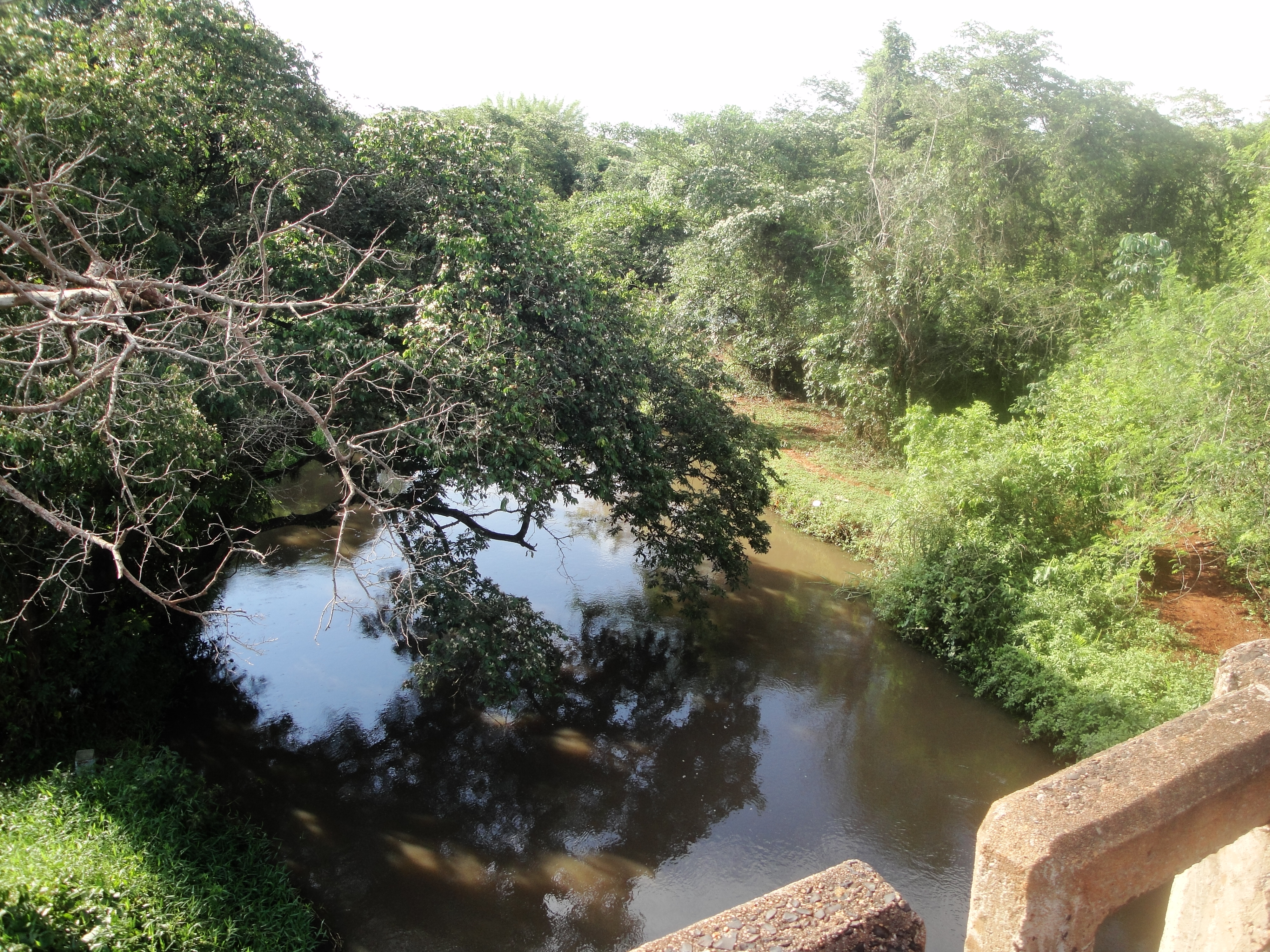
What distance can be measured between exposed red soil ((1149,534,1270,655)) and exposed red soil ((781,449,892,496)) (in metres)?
3.83

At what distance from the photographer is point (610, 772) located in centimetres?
657

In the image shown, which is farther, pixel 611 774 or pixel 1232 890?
pixel 611 774

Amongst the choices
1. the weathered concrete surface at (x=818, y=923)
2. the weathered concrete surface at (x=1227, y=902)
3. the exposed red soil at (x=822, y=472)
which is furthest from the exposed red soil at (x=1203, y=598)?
the weathered concrete surface at (x=818, y=923)

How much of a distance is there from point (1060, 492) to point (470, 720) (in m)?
6.72

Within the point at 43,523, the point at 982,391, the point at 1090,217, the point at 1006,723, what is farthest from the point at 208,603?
the point at 1090,217

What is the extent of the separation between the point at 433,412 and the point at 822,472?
30.1 feet

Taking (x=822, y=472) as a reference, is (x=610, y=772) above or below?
below

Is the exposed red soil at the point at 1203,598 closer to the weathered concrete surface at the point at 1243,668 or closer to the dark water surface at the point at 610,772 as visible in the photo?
the dark water surface at the point at 610,772

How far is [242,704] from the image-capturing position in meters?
7.22

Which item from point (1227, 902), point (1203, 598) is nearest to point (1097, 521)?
point (1203, 598)

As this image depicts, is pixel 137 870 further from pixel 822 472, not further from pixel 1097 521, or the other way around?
pixel 822 472

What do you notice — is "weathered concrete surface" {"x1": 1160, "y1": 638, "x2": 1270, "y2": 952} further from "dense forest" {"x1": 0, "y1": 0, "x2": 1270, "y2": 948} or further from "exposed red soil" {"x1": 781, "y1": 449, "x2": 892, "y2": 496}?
"exposed red soil" {"x1": 781, "y1": 449, "x2": 892, "y2": 496}

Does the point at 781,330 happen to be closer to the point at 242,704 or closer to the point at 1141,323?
the point at 1141,323

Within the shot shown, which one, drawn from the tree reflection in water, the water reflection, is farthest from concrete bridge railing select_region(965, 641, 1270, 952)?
the tree reflection in water
